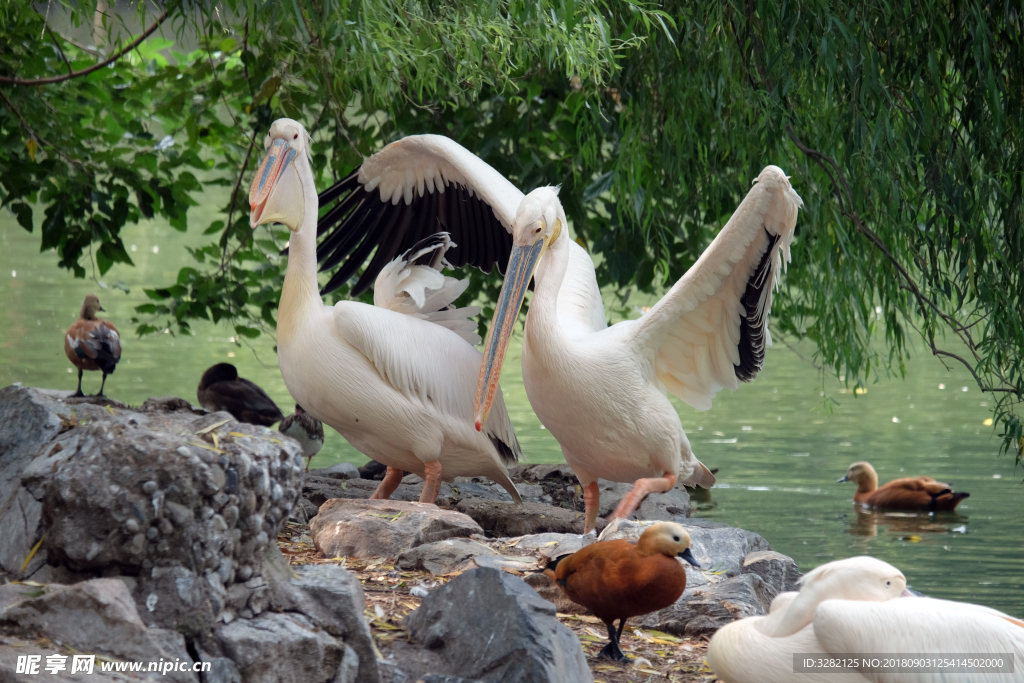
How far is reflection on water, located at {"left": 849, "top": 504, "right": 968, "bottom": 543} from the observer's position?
6160mm

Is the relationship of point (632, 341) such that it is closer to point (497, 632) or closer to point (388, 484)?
point (388, 484)

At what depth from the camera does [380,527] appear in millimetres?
3275

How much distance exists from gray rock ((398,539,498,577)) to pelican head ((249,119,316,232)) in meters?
1.41

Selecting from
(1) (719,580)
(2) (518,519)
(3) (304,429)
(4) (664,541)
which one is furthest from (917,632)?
(3) (304,429)

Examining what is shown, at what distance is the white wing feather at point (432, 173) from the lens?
428cm

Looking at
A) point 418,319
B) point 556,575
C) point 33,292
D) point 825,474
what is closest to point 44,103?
point 418,319

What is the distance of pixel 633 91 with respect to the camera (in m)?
4.63

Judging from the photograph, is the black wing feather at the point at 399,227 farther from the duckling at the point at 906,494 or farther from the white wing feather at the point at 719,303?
the duckling at the point at 906,494

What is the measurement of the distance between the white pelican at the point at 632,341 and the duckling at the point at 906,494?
108 inches

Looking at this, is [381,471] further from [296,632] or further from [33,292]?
[33,292]

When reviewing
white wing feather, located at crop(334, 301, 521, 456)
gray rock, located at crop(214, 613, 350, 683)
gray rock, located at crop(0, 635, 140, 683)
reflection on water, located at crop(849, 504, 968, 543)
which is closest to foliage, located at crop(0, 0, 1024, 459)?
white wing feather, located at crop(334, 301, 521, 456)

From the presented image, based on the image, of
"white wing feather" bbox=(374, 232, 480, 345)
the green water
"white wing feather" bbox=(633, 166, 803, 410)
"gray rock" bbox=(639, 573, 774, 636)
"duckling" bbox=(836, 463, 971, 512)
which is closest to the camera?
"gray rock" bbox=(639, 573, 774, 636)

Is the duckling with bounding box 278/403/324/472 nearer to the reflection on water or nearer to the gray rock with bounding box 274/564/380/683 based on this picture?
the reflection on water

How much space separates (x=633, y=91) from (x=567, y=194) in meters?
1.39
